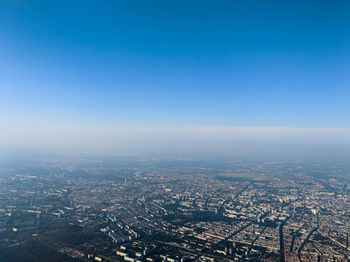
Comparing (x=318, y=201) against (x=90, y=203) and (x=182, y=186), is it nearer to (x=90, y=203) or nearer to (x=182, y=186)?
(x=182, y=186)

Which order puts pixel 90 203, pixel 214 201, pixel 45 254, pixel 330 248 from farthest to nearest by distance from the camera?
1. pixel 214 201
2. pixel 90 203
3. pixel 330 248
4. pixel 45 254

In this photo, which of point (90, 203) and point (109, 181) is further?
point (109, 181)

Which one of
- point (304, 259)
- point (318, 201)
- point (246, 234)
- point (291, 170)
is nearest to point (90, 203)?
point (246, 234)

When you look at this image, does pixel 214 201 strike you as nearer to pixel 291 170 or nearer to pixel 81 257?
pixel 81 257

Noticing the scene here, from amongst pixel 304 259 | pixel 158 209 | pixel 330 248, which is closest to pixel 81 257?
pixel 158 209

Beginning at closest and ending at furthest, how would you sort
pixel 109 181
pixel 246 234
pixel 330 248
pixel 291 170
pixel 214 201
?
pixel 330 248 < pixel 246 234 < pixel 214 201 < pixel 109 181 < pixel 291 170

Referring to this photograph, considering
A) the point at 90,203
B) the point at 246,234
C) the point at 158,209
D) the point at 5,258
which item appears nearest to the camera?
the point at 5,258
